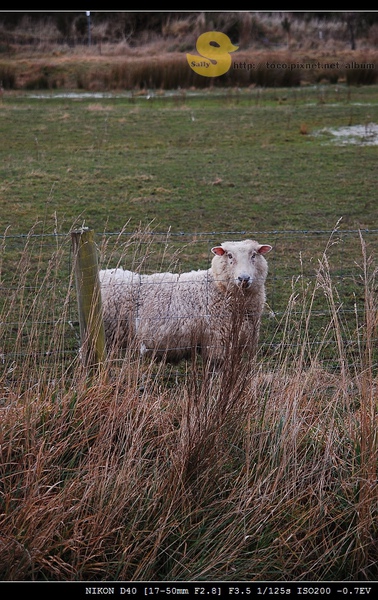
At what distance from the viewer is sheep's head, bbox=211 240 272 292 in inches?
207

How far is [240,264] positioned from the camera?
5.29 meters

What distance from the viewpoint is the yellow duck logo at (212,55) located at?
2283 cm

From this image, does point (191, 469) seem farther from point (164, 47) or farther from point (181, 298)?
point (164, 47)

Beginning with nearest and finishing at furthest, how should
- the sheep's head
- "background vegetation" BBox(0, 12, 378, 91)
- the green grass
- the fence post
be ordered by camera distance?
the fence post
the sheep's head
the green grass
"background vegetation" BBox(0, 12, 378, 91)

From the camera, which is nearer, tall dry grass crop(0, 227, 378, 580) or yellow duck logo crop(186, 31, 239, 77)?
tall dry grass crop(0, 227, 378, 580)

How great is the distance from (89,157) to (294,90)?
412 inches

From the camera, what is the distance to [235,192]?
1130 centimetres

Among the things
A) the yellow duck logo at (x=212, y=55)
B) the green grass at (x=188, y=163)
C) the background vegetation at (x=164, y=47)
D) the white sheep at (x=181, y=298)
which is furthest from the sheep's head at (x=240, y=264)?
the yellow duck logo at (x=212, y=55)

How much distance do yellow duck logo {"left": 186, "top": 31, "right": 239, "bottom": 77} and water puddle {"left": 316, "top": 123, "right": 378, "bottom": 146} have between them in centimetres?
743

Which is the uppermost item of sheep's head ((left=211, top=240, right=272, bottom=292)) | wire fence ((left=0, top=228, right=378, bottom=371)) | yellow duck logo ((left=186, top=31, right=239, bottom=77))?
yellow duck logo ((left=186, top=31, right=239, bottom=77))

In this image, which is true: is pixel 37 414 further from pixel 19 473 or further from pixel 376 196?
pixel 376 196

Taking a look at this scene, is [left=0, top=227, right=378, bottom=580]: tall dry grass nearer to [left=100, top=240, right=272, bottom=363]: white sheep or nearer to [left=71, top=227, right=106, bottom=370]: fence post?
[left=71, top=227, right=106, bottom=370]: fence post

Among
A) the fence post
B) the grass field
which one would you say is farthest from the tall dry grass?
the fence post
